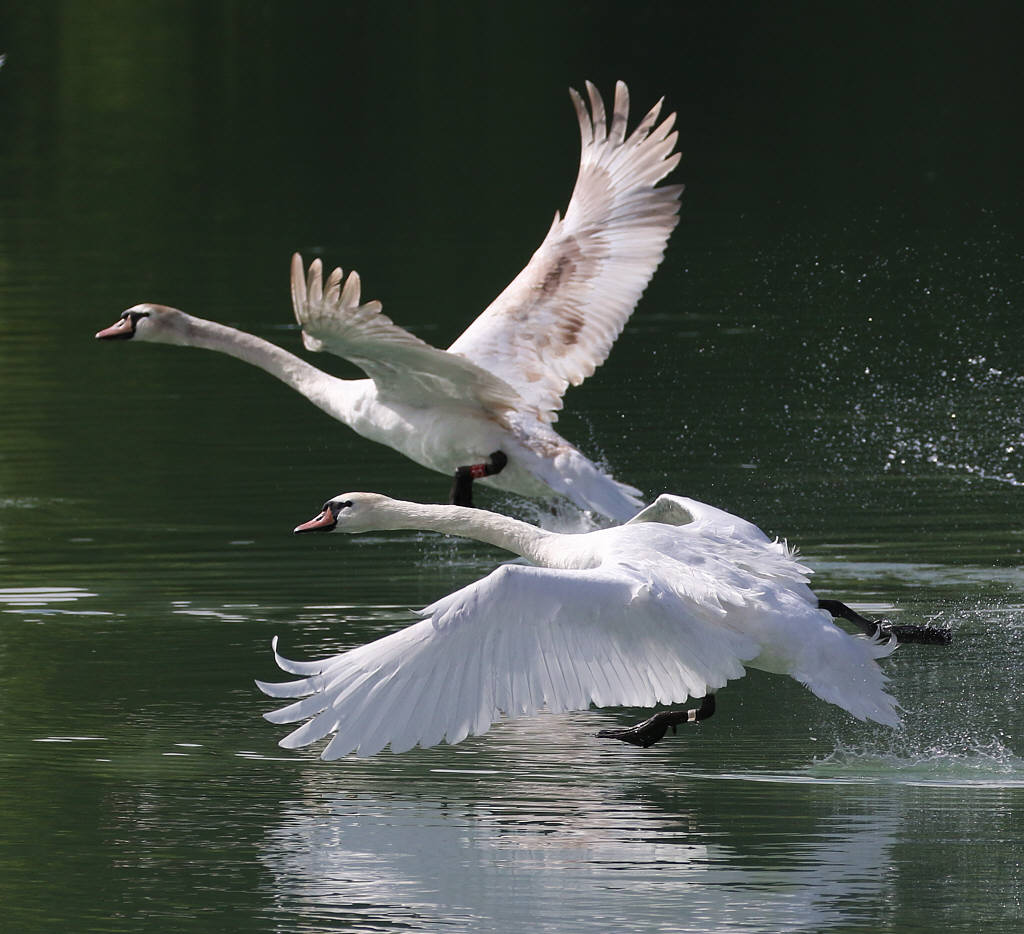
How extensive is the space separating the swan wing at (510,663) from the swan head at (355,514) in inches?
77.6

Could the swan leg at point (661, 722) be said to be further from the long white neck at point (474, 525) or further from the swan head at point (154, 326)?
the swan head at point (154, 326)

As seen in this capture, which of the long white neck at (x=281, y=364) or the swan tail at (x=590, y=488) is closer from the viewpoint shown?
the swan tail at (x=590, y=488)

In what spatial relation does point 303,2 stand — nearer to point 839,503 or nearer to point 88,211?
point 88,211

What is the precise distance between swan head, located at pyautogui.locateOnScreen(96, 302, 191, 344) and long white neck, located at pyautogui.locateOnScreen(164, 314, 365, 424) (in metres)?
0.01

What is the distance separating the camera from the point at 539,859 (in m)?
7.46

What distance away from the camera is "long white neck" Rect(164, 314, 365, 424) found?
1262cm

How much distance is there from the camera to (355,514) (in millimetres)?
9820

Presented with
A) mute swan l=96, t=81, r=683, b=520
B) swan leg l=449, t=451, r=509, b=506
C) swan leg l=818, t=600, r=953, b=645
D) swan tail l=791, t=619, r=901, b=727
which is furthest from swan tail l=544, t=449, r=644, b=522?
swan tail l=791, t=619, r=901, b=727

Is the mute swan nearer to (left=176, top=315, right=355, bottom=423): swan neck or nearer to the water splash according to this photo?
(left=176, top=315, right=355, bottom=423): swan neck

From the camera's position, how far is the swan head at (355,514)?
384 inches

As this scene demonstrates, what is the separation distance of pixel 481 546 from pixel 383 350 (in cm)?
183

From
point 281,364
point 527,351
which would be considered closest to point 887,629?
point 527,351

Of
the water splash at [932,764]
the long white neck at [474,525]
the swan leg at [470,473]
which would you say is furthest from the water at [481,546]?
the long white neck at [474,525]

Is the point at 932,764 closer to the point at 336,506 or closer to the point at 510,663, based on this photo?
the point at 510,663
